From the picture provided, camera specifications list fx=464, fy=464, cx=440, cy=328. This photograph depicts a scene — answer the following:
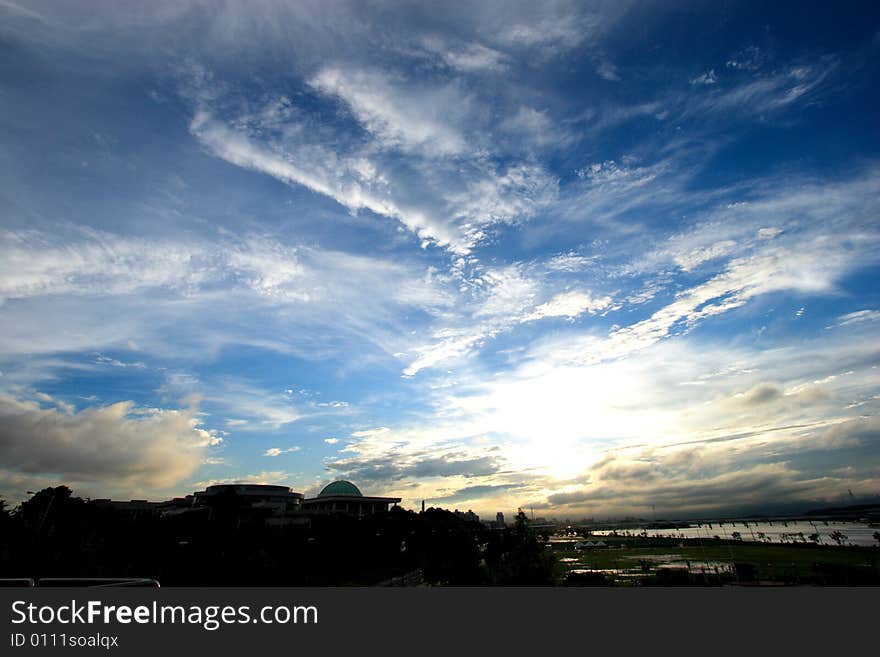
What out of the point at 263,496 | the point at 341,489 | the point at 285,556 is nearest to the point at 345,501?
the point at 341,489

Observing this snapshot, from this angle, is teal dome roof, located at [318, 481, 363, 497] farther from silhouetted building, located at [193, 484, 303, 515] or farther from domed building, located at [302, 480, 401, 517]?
silhouetted building, located at [193, 484, 303, 515]

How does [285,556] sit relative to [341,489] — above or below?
below

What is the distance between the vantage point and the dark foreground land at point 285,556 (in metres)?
35.3

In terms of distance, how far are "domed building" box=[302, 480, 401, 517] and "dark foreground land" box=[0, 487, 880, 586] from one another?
26484mm

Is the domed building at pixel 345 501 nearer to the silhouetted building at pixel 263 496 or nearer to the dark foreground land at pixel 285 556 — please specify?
the silhouetted building at pixel 263 496

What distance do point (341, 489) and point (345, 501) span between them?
297 inches

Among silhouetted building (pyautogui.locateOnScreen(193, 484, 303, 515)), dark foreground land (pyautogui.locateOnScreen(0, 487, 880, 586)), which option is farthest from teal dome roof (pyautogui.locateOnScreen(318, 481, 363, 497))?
dark foreground land (pyautogui.locateOnScreen(0, 487, 880, 586))

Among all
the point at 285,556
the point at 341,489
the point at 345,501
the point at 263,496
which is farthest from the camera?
the point at 341,489

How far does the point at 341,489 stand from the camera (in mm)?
115312

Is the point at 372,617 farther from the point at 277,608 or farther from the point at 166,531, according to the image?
the point at 166,531

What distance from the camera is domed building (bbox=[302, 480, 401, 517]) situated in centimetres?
10769

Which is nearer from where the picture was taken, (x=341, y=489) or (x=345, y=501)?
(x=345, y=501)

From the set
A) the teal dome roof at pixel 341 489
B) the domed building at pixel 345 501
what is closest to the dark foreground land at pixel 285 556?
the domed building at pixel 345 501

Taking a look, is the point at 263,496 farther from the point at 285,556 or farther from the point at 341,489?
the point at 285,556
